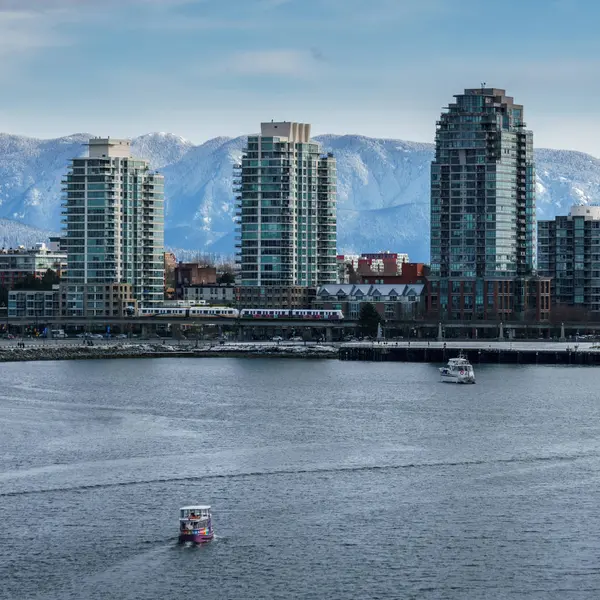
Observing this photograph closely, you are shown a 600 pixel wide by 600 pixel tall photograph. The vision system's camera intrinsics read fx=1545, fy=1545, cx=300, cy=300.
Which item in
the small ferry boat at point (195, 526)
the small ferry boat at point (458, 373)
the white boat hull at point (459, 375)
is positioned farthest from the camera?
the small ferry boat at point (458, 373)

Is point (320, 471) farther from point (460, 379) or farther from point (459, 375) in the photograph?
point (459, 375)

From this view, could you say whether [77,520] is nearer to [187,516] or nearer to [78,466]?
[187,516]

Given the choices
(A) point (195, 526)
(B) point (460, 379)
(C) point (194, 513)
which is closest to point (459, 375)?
(B) point (460, 379)

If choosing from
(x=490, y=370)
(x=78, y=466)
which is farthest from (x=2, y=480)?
(x=490, y=370)

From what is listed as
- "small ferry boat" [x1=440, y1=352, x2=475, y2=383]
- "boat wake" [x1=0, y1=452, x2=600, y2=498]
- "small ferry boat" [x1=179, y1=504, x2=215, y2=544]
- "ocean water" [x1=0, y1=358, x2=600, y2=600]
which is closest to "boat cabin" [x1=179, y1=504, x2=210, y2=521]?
"small ferry boat" [x1=179, y1=504, x2=215, y2=544]

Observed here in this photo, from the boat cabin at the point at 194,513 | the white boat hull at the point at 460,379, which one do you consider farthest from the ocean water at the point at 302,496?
the white boat hull at the point at 460,379

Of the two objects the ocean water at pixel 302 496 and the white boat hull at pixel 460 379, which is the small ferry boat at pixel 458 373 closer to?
the white boat hull at pixel 460 379
